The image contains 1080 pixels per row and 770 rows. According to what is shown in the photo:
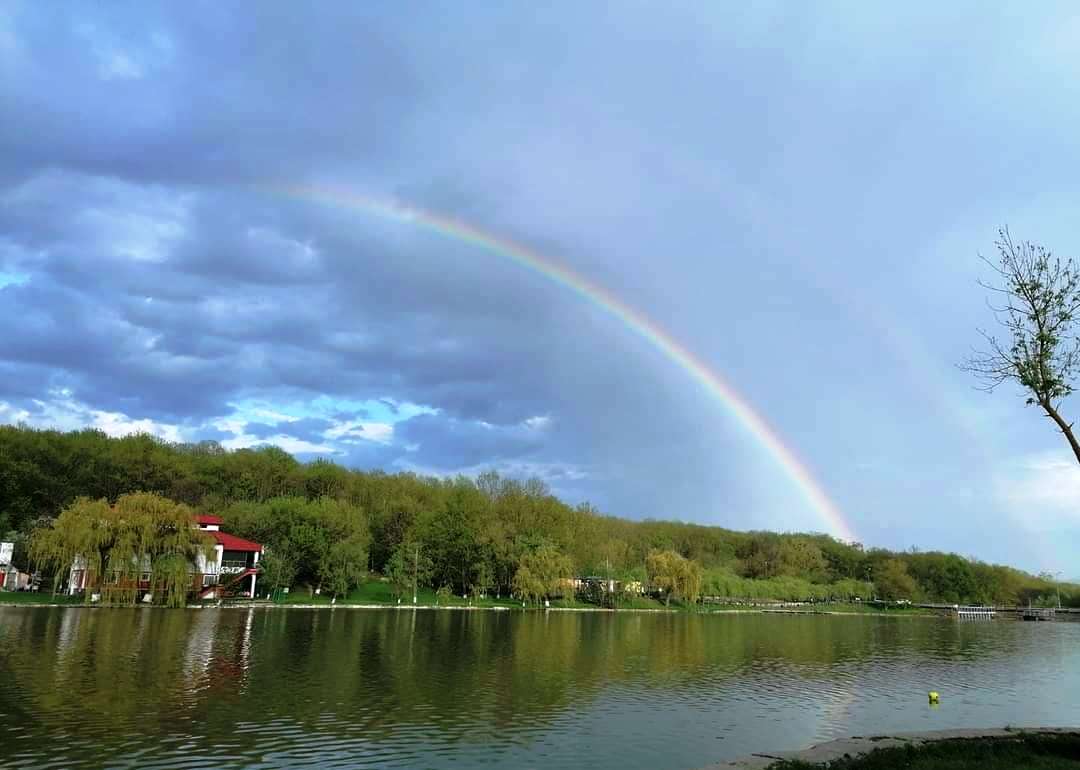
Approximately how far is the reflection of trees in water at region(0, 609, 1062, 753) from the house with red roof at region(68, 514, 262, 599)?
901 centimetres

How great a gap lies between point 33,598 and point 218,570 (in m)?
18.3

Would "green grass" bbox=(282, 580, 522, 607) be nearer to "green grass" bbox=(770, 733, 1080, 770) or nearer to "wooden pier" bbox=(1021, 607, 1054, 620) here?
"green grass" bbox=(770, 733, 1080, 770)

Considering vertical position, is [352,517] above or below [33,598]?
above

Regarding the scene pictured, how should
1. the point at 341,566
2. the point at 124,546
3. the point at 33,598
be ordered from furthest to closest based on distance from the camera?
the point at 341,566 → the point at 33,598 → the point at 124,546

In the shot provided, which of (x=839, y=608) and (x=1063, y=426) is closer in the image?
(x=1063, y=426)

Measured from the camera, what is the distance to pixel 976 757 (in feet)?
52.9

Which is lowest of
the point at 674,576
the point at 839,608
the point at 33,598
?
the point at 839,608

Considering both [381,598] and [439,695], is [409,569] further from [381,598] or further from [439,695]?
[439,695]

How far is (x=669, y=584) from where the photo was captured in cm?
10725

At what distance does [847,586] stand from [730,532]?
3395 centimetres

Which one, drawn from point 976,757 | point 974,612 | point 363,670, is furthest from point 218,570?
point 974,612

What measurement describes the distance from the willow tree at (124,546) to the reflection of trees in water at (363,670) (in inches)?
232

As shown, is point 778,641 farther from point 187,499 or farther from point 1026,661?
point 187,499

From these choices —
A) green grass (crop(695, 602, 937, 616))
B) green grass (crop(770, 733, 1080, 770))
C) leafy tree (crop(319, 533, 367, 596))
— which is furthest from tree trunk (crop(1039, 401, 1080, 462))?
green grass (crop(695, 602, 937, 616))
